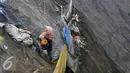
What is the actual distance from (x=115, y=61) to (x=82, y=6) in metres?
1.83

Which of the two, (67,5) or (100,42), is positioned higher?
(67,5)

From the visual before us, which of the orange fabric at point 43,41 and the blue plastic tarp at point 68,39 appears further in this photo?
the blue plastic tarp at point 68,39

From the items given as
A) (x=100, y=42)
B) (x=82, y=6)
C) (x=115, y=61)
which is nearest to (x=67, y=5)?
(x=82, y=6)

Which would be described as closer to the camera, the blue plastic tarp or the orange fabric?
the orange fabric

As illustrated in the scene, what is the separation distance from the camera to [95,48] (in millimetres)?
7910

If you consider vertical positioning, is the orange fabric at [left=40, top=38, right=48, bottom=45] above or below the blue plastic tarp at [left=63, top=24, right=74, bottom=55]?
above

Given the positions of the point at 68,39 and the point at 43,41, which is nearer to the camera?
the point at 43,41

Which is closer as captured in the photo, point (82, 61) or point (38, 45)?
point (38, 45)

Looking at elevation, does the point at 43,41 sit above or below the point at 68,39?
above

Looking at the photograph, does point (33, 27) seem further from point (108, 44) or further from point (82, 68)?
point (108, 44)

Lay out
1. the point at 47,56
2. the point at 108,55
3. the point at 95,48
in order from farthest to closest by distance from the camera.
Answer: the point at 108,55 → the point at 95,48 → the point at 47,56

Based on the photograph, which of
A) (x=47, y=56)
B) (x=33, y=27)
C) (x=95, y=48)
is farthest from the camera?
(x=95, y=48)

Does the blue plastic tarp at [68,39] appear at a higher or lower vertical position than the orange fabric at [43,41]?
lower

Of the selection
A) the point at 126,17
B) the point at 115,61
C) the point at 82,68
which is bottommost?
the point at 115,61
